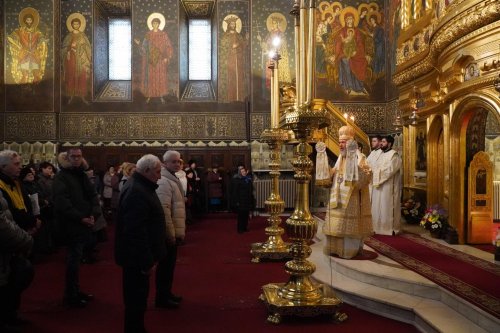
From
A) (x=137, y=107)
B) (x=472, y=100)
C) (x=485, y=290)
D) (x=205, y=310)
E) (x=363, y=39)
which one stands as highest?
(x=363, y=39)

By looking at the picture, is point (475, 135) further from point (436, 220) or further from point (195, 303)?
point (195, 303)

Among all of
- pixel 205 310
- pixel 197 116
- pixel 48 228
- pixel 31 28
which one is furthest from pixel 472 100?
pixel 31 28

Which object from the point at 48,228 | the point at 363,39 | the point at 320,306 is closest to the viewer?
the point at 320,306

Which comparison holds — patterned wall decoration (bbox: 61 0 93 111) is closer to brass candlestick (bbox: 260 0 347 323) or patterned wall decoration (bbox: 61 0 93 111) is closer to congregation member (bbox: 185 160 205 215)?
congregation member (bbox: 185 160 205 215)

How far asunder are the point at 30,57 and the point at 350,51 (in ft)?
34.5

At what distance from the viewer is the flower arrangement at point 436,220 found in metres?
7.55

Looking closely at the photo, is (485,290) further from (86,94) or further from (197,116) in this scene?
(86,94)

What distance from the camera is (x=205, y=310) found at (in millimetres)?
4809

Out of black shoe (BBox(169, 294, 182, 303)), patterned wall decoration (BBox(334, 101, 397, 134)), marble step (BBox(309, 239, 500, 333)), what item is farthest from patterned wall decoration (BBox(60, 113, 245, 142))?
black shoe (BBox(169, 294, 182, 303))

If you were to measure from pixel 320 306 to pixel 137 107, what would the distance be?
1186 cm

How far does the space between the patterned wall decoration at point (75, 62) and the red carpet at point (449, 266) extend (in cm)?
1117

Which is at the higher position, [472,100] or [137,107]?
[137,107]

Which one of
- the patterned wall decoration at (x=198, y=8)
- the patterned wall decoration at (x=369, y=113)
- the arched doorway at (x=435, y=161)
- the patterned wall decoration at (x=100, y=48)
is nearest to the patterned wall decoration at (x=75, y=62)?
the patterned wall decoration at (x=100, y=48)

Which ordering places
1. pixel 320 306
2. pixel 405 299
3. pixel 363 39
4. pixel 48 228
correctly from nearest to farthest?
1. pixel 320 306
2. pixel 405 299
3. pixel 48 228
4. pixel 363 39
